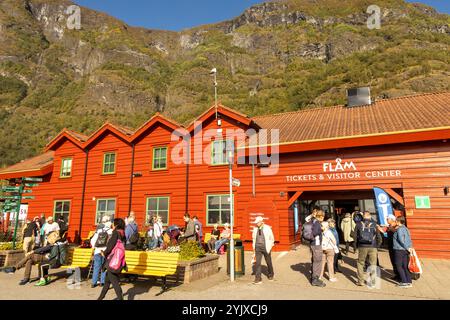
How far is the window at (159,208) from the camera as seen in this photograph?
A: 16.6 m

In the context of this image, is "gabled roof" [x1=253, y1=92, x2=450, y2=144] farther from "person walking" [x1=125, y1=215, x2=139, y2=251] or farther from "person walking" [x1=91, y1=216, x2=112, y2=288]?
"person walking" [x1=91, y1=216, x2=112, y2=288]

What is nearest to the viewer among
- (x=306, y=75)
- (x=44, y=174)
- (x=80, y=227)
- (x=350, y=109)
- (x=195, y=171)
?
(x=195, y=171)

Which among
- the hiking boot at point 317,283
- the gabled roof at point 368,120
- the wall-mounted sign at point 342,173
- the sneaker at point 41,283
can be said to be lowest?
the sneaker at point 41,283

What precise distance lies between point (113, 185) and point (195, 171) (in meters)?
5.49

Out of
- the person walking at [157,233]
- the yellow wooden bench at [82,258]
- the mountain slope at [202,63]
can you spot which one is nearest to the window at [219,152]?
the person walking at [157,233]

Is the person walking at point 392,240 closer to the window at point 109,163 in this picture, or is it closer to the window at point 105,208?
the window at point 105,208

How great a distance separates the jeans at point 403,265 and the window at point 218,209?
8132 mm

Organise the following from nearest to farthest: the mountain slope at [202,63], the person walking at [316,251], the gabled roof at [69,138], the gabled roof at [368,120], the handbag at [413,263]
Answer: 1. the handbag at [413,263]
2. the person walking at [316,251]
3. the gabled roof at [368,120]
4. the gabled roof at [69,138]
5. the mountain slope at [202,63]

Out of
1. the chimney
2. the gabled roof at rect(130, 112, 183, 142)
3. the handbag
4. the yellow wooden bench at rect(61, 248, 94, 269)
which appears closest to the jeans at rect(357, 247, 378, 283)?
the handbag

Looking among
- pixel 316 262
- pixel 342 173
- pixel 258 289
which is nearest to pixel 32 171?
pixel 258 289

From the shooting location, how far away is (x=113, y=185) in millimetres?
18312

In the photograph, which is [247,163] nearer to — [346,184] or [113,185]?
[346,184]
